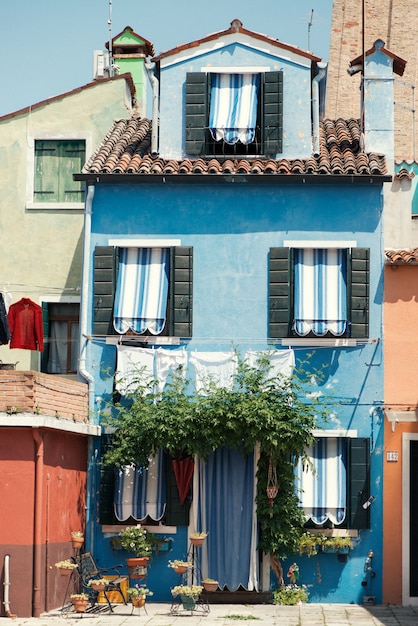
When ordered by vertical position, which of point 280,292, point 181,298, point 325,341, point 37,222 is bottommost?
point 325,341

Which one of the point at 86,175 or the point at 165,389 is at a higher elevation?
the point at 86,175

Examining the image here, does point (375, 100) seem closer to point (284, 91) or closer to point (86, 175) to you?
point (284, 91)

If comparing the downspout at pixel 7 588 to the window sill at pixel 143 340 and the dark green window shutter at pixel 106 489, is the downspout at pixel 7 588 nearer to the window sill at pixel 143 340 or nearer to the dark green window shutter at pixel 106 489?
the dark green window shutter at pixel 106 489

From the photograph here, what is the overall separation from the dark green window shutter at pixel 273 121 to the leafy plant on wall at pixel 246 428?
13.7 ft

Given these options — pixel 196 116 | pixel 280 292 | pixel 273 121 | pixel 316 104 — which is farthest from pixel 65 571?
pixel 316 104

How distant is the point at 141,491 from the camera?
885 inches

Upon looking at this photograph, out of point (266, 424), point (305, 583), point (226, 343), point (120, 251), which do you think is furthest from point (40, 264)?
point (305, 583)

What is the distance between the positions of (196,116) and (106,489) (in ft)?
23.7

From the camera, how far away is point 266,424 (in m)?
21.5

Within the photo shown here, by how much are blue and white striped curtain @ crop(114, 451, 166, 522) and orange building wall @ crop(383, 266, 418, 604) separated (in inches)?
158

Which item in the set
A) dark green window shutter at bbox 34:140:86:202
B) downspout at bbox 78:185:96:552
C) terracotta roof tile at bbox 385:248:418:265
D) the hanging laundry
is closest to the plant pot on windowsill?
downspout at bbox 78:185:96:552

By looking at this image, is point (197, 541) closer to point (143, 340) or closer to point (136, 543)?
point (136, 543)

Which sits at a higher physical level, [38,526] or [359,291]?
[359,291]

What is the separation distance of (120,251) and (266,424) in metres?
4.36
